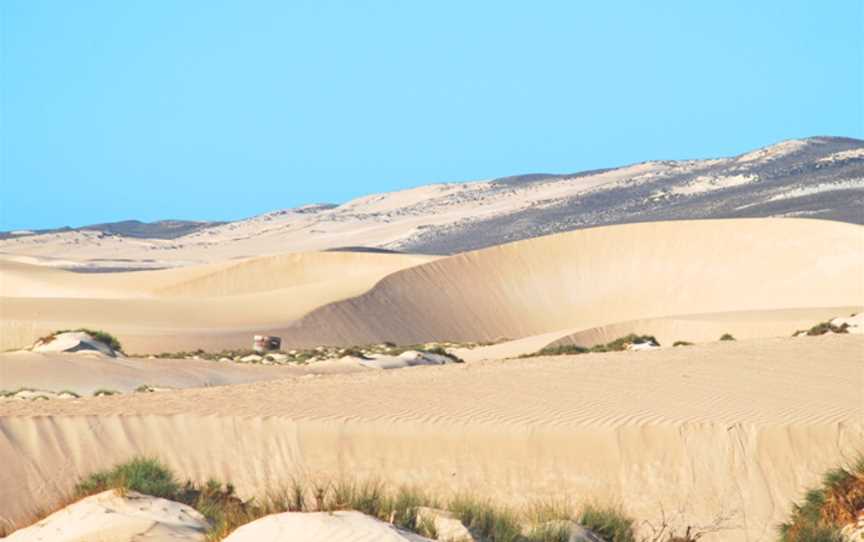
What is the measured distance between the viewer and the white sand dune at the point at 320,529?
721 cm

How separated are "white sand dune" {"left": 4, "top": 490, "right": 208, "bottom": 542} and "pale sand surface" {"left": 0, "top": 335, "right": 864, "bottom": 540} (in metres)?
2.83

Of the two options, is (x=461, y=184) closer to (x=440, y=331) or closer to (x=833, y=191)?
(x=833, y=191)

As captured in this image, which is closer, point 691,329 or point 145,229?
point 691,329

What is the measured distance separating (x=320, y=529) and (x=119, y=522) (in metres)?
1.73

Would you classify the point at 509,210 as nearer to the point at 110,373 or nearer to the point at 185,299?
the point at 185,299

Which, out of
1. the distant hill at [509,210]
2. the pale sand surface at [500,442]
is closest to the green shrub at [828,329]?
the pale sand surface at [500,442]

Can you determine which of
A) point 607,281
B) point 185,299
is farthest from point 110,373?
point 607,281

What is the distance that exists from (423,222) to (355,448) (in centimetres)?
12897

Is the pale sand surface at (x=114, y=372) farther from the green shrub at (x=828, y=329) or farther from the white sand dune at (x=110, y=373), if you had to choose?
the green shrub at (x=828, y=329)

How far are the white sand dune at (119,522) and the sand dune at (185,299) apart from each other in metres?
31.1

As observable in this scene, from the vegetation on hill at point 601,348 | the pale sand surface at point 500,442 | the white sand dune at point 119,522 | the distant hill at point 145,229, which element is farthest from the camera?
the distant hill at point 145,229

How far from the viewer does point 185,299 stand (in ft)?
168

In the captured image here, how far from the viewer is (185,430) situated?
50.2 ft

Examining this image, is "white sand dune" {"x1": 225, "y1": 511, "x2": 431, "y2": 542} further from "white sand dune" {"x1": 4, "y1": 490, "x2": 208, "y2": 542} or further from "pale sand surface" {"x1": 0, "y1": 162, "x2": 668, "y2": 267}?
"pale sand surface" {"x1": 0, "y1": 162, "x2": 668, "y2": 267}
